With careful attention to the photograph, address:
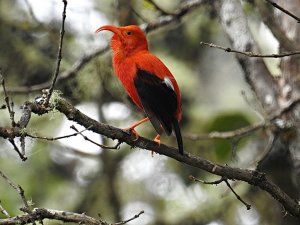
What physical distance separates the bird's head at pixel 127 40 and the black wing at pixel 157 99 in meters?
0.48

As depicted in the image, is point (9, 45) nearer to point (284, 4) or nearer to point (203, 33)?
point (203, 33)

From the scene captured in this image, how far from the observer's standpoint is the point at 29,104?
3277mm

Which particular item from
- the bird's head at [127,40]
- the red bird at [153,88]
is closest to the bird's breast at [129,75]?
the red bird at [153,88]

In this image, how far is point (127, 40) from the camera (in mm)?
5086

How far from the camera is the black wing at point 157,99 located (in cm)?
444

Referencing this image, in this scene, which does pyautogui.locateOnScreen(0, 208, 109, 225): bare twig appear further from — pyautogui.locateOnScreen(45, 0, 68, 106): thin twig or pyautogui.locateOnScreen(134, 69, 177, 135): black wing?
pyautogui.locateOnScreen(134, 69, 177, 135): black wing

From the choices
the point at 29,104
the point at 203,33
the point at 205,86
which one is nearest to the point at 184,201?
the point at 205,86

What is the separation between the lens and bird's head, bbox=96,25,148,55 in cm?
503

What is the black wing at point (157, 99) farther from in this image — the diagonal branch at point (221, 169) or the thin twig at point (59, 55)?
the thin twig at point (59, 55)

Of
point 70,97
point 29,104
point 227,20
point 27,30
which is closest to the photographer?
point 29,104

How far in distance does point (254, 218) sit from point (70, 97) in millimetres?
2811

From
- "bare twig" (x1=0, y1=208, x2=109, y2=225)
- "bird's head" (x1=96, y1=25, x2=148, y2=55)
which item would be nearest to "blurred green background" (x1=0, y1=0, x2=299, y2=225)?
"bird's head" (x1=96, y1=25, x2=148, y2=55)

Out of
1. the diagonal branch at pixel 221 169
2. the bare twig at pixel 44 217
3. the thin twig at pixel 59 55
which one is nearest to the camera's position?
the thin twig at pixel 59 55

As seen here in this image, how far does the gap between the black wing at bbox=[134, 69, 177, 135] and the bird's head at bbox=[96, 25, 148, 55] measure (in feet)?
1.57
